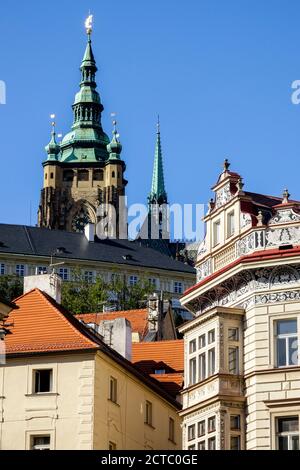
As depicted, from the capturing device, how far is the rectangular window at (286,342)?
47562mm

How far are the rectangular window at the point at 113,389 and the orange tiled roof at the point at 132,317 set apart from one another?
62.0 feet

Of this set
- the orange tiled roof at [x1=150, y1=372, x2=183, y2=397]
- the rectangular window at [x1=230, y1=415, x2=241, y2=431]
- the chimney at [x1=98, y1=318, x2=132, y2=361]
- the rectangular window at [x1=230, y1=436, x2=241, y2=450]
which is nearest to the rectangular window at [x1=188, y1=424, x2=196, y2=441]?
the rectangular window at [x1=230, y1=415, x2=241, y2=431]

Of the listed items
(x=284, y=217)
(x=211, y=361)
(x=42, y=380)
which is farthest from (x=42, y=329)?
(x=284, y=217)

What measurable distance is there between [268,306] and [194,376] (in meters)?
4.12

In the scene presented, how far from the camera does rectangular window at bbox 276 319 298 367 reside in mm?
47562

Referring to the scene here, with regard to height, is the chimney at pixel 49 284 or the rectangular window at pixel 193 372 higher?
the chimney at pixel 49 284

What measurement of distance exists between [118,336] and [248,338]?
54.8ft

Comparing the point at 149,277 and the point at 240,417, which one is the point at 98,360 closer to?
the point at 240,417

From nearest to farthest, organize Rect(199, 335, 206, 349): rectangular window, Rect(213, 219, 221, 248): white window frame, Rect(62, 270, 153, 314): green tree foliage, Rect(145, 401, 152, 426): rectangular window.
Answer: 1. Rect(199, 335, 206, 349): rectangular window
2. Rect(213, 219, 221, 248): white window frame
3. Rect(145, 401, 152, 426): rectangular window
4. Rect(62, 270, 153, 314): green tree foliage

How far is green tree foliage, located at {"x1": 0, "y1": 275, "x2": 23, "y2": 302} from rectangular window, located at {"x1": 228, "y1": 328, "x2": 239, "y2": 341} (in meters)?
92.1

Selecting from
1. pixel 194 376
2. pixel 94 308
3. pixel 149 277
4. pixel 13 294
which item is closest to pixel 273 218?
pixel 194 376

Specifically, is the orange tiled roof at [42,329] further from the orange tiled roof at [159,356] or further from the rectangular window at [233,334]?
the orange tiled roof at [159,356]

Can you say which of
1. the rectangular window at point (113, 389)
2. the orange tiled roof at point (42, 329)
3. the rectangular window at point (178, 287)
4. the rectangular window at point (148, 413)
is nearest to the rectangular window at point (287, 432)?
the orange tiled roof at point (42, 329)

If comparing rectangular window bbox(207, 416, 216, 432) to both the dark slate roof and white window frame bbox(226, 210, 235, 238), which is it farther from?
the dark slate roof
